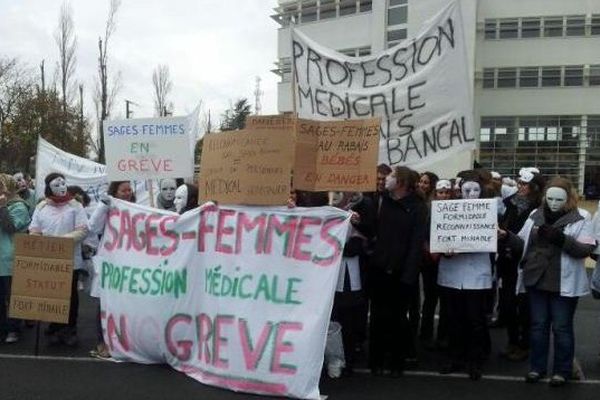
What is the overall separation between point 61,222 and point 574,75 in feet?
102

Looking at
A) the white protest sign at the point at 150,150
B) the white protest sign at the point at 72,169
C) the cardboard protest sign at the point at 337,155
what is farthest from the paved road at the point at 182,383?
the white protest sign at the point at 72,169

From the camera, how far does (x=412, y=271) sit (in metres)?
5.44

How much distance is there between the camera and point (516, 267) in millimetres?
6629

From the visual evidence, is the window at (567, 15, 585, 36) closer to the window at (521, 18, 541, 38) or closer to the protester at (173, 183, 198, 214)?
the window at (521, 18, 541, 38)

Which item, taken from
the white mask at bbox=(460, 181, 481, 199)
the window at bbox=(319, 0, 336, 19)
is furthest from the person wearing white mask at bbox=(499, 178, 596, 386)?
the window at bbox=(319, 0, 336, 19)

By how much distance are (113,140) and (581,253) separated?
4284 mm

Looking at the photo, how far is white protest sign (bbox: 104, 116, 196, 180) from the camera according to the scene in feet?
20.5

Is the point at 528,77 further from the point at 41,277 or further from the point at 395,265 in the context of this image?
the point at 41,277

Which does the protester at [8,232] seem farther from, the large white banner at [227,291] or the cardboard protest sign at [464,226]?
the cardboard protest sign at [464,226]

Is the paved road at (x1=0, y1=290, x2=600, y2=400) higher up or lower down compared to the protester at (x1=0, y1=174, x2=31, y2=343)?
lower down

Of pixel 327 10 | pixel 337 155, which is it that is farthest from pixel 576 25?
pixel 337 155

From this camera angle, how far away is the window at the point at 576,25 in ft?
104

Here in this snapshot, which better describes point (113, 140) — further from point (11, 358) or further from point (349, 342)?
point (349, 342)

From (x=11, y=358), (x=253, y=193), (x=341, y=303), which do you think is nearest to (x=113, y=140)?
(x=253, y=193)
